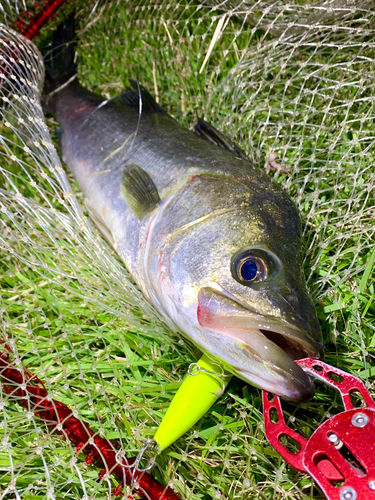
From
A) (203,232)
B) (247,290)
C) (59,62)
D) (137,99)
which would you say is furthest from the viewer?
(59,62)

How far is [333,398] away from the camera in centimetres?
244

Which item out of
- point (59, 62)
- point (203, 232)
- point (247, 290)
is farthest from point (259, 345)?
point (59, 62)

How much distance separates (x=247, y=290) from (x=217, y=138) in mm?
1353

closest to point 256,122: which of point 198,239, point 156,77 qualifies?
point 156,77

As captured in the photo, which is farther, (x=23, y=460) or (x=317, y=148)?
(x=317, y=148)

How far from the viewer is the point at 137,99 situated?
134 inches

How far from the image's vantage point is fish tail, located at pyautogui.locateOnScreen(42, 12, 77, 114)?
3.78 meters

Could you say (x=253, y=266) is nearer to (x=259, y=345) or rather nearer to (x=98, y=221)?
(x=259, y=345)

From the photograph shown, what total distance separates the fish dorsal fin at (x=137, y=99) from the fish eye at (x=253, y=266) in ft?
5.88

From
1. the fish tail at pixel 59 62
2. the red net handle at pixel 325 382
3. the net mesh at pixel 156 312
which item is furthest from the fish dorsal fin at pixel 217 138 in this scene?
the fish tail at pixel 59 62

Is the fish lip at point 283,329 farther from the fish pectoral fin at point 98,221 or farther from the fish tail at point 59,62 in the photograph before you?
the fish tail at point 59,62

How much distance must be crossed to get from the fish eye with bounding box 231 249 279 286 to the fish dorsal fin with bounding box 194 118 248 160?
38.8 inches

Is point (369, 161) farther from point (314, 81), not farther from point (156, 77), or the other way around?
point (156, 77)

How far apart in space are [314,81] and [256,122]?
0.64 meters
